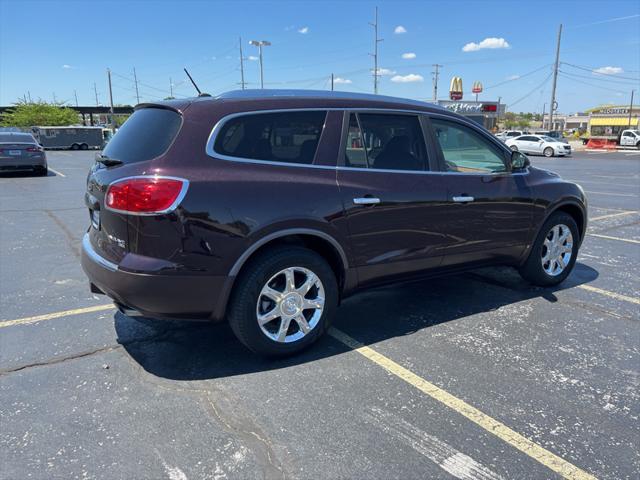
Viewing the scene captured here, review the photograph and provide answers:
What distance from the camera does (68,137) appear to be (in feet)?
142

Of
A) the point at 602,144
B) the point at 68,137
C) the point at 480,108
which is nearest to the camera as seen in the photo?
the point at 68,137

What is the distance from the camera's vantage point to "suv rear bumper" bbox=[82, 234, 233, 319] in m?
2.96

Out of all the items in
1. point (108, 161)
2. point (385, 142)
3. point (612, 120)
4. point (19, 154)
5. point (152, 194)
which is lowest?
point (19, 154)

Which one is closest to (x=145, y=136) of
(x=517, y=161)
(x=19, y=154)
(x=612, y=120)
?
(x=517, y=161)

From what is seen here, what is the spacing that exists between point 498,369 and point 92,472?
2.55 m

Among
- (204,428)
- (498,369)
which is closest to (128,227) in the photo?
(204,428)

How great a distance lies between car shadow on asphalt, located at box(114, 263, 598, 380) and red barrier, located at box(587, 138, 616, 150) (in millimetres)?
48543

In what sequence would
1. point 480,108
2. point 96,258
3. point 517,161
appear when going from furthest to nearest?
1. point 480,108
2. point 517,161
3. point 96,258

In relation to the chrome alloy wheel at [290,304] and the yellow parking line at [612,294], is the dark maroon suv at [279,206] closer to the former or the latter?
the chrome alloy wheel at [290,304]

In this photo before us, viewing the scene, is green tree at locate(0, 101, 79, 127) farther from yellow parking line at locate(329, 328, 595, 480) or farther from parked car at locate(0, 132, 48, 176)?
yellow parking line at locate(329, 328, 595, 480)

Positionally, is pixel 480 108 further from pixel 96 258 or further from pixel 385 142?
pixel 96 258

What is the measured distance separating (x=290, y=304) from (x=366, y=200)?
36.8 inches

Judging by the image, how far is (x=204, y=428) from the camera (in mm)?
2672

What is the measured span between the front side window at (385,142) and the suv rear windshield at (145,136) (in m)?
1.25
